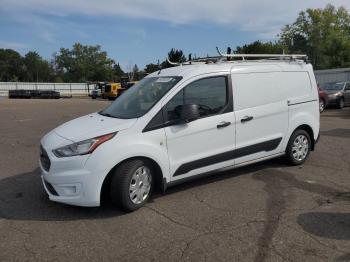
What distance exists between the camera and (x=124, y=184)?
5246mm

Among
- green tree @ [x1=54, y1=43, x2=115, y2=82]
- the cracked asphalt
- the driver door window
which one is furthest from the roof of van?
green tree @ [x1=54, y1=43, x2=115, y2=82]

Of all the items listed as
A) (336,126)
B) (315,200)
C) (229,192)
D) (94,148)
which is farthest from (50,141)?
(336,126)

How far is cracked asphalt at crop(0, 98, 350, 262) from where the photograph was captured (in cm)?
425

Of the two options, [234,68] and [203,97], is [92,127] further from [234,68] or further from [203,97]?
[234,68]

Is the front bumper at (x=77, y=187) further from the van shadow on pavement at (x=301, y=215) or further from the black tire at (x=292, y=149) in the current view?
the black tire at (x=292, y=149)

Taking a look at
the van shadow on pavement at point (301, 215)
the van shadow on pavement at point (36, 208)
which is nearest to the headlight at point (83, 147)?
the van shadow on pavement at point (36, 208)

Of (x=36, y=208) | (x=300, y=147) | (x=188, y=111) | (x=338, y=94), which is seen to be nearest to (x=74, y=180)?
(x=36, y=208)

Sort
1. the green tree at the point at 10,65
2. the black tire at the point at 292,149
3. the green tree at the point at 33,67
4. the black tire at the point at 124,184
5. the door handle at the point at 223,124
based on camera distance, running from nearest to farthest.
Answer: the black tire at the point at 124,184 → the door handle at the point at 223,124 → the black tire at the point at 292,149 → the green tree at the point at 10,65 → the green tree at the point at 33,67

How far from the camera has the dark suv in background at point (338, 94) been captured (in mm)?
22359

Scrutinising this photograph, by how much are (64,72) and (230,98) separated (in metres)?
130

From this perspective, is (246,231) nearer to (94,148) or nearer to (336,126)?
(94,148)

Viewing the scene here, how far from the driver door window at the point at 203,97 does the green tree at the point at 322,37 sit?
70166mm

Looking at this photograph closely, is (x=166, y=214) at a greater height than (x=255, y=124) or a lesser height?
lesser

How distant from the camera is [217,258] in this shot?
161 inches
